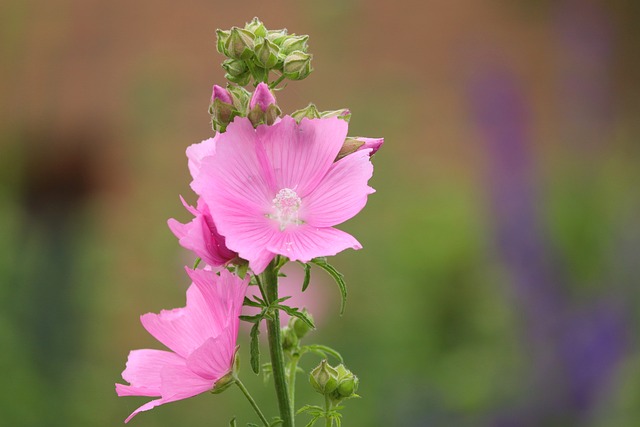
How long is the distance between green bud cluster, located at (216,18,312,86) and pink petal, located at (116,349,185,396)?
284 mm

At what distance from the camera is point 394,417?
8.09 ft

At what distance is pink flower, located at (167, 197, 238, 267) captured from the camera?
87 centimetres

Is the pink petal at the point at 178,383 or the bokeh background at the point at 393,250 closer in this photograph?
the pink petal at the point at 178,383

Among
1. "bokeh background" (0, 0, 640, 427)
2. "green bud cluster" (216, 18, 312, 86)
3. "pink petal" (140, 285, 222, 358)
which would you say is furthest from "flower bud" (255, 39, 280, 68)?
"bokeh background" (0, 0, 640, 427)

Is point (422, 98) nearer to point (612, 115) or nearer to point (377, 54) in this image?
point (377, 54)

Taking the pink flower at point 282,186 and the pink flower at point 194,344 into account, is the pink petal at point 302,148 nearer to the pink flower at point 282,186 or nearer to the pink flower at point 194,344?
the pink flower at point 282,186

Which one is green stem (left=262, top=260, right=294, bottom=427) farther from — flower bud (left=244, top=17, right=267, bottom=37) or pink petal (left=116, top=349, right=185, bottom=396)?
flower bud (left=244, top=17, right=267, bottom=37)

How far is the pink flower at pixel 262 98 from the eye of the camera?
2.91ft

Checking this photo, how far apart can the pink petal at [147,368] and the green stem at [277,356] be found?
0.10 m

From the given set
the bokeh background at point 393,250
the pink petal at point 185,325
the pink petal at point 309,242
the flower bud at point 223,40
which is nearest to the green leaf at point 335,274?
the pink petal at point 309,242

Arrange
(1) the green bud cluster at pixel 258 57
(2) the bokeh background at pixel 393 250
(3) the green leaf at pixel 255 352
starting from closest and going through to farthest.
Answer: (3) the green leaf at pixel 255 352 → (1) the green bud cluster at pixel 258 57 → (2) the bokeh background at pixel 393 250

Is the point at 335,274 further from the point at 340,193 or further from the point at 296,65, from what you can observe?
the point at 296,65

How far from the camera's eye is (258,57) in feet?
3.06

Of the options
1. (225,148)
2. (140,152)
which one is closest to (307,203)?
(225,148)
